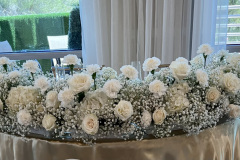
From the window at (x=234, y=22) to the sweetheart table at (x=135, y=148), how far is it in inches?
55.5

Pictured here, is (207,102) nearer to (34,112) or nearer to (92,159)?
(92,159)

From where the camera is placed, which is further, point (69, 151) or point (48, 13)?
point (48, 13)

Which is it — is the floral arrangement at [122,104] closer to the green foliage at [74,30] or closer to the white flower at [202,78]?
the white flower at [202,78]

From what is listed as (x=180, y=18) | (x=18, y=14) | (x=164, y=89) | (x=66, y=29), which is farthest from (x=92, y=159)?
(x=18, y=14)

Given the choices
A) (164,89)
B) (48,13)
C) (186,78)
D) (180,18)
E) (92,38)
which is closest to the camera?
(164,89)

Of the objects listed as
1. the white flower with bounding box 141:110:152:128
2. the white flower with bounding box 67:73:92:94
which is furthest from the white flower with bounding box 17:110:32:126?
the white flower with bounding box 141:110:152:128

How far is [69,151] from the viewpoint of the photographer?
96cm

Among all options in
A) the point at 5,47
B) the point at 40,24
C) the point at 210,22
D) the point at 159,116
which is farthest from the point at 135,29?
the point at 5,47

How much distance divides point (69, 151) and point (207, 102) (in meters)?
0.63

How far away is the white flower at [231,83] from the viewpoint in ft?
3.10

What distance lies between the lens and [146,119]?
2.88 ft

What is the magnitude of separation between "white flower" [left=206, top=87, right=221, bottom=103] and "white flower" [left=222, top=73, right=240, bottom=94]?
51 mm

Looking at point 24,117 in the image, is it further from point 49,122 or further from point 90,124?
point 90,124

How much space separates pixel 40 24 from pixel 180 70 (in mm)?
1992
